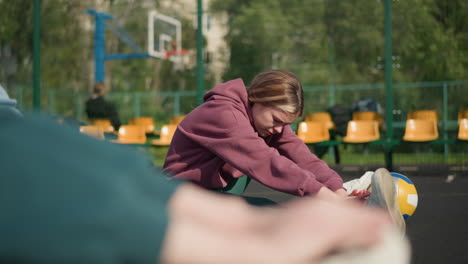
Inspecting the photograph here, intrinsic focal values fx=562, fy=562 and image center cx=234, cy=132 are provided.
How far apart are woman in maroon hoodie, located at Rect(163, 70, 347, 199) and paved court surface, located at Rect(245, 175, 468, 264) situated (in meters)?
0.72

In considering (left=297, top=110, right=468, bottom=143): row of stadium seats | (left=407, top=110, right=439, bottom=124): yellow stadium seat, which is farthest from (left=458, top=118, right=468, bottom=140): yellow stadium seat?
(left=407, top=110, right=439, bottom=124): yellow stadium seat

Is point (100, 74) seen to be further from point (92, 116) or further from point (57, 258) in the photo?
point (57, 258)

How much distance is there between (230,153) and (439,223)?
2.43 meters

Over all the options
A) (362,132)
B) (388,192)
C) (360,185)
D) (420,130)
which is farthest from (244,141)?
(420,130)

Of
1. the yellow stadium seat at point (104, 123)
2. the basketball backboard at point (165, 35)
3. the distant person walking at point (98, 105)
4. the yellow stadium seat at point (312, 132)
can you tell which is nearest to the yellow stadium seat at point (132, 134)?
the yellow stadium seat at point (104, 123)

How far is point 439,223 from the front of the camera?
409 cm

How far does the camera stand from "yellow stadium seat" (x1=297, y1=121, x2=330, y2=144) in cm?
923

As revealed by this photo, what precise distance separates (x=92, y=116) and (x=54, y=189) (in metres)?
9.92

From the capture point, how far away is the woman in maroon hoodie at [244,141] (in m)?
2.21

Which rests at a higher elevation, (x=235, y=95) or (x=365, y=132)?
(x=235, y=95)

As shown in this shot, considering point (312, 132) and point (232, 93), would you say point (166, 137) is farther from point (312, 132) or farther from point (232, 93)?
point (232, 93)

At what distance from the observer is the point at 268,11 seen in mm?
18578

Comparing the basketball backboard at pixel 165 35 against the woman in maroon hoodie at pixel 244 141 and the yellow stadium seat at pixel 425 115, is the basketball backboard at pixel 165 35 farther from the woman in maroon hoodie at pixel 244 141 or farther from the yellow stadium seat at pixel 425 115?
the woman in maroon hoodie at pixel 244 141

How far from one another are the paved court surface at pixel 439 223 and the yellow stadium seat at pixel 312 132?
2.43m
